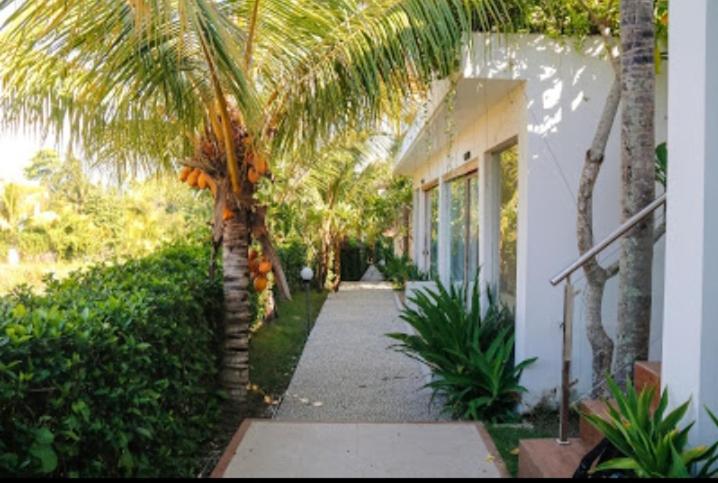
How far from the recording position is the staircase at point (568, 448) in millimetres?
3883

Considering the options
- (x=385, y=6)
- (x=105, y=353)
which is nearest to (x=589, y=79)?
(x=385, y=6)

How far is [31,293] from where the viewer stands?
14.7 feet

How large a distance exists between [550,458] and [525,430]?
1847mm

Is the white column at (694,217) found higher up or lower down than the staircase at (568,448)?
higher up

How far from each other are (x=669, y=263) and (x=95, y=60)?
13.5ft

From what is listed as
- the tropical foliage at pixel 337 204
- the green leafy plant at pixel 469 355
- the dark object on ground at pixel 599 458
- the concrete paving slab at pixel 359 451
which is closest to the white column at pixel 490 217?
the green leafy plant at pixel 469 355

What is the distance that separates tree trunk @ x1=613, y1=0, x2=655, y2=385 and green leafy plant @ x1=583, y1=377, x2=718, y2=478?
132cm

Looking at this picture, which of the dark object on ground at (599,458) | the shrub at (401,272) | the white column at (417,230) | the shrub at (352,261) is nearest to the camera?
the dark object on ground at (599,458)

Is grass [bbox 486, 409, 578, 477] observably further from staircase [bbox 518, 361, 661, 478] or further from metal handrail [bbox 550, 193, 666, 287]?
metal handrail [bbox 550, 193, 666, 287]

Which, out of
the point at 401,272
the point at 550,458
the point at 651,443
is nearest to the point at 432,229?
the point at 401,272

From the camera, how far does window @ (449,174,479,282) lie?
9734mm

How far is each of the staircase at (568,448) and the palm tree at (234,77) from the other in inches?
118

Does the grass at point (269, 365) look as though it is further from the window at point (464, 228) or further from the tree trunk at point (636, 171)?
the tree trunk at point (636, 171)

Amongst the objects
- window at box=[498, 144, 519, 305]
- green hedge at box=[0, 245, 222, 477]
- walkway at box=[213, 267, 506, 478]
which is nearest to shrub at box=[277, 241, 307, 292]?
walkway at box=[213, 267, 506, 478]
